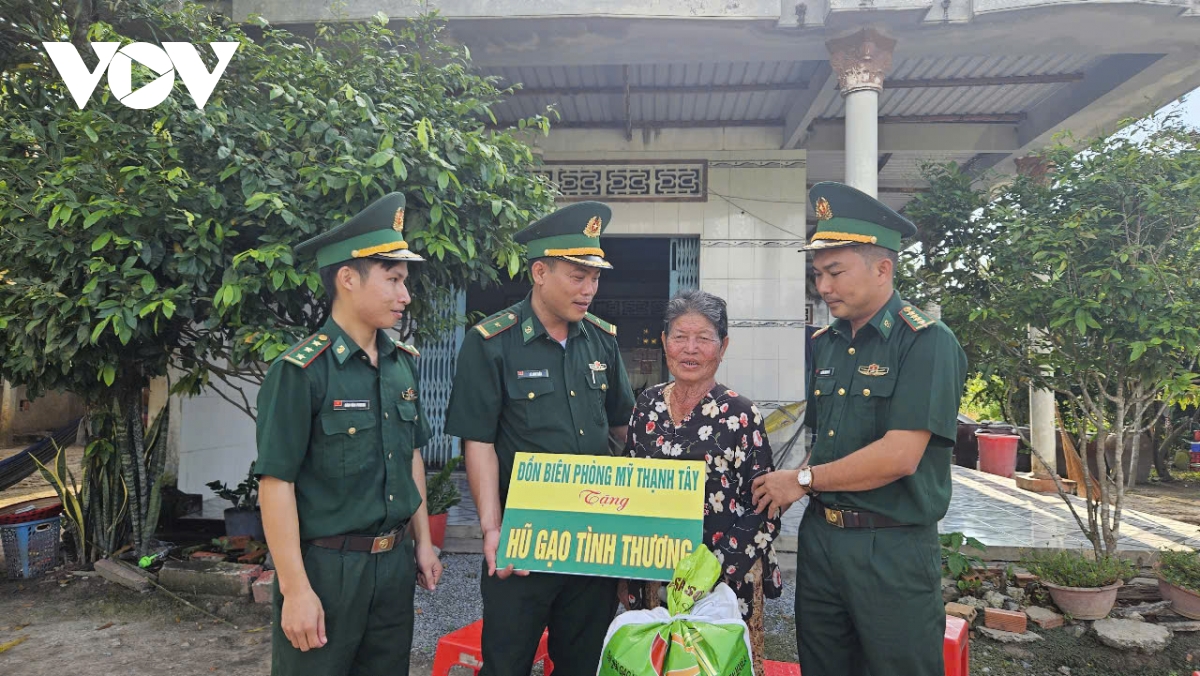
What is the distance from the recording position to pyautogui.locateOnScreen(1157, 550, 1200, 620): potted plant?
4145 mm

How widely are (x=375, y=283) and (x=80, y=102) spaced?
292 cm

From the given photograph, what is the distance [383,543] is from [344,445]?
322 mm

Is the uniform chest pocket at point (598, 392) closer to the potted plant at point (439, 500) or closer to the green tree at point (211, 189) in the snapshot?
the green tree at point (211, 189)

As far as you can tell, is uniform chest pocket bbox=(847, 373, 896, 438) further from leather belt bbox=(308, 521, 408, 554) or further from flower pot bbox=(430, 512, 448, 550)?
flower pot bbox=(430, 512, 448, 550)

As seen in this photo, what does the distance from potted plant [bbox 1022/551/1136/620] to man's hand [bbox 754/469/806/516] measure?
10.6ft

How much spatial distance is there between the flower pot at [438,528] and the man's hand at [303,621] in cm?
328

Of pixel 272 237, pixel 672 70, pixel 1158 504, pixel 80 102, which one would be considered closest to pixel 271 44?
pixel 80 102

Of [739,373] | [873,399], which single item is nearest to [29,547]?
[873,399]

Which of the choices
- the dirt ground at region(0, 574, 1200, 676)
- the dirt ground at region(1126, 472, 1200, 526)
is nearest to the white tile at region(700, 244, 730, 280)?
the dirt ground at region(0, 574, 1200, 676)

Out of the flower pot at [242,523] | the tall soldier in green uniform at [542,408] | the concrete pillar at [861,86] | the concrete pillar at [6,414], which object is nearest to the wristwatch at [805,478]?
the tall soldier in green uniform at [542,408]

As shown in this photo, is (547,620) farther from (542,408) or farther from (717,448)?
(717,448)

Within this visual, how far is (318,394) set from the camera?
197cm

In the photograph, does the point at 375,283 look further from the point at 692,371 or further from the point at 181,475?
the point at 181,475

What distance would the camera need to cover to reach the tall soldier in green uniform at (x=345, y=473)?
6.09ft
